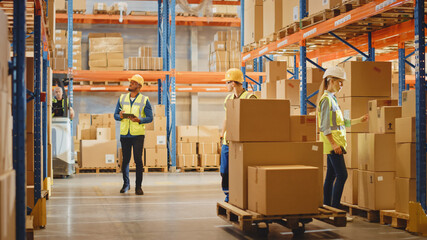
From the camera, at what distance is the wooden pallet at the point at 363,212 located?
21.5ft

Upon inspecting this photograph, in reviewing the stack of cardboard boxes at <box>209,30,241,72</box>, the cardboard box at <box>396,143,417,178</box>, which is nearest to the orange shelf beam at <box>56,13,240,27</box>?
the stack of cardboard boxes at <box>209,30,241,72</box>

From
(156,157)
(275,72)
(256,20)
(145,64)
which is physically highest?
(256,20)

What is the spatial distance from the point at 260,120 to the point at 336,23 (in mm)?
2750

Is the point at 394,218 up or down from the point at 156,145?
down

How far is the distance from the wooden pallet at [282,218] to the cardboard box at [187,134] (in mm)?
8649

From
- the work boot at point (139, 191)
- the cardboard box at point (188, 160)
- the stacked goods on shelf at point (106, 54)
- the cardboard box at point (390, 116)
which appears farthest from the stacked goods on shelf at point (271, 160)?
the stacked goods on shelf at point (106, 54)

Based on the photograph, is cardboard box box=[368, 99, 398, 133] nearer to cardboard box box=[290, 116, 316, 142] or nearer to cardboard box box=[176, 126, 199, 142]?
cardboard box box=[290, 116, 316, 142]

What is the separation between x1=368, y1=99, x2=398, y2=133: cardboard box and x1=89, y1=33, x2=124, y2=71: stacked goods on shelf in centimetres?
1009

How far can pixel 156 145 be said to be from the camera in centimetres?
1425

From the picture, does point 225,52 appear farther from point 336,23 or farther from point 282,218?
point 282,218

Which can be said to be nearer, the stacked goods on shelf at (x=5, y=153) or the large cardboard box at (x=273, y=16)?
the stacked goods on shelf at (x=5, y=153)

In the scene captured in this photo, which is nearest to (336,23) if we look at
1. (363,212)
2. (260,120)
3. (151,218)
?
(363,212)

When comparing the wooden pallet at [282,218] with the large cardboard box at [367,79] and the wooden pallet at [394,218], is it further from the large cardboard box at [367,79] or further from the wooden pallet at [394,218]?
the large cardboard box at [367,79]

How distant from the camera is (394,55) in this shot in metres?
11.8
